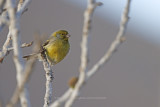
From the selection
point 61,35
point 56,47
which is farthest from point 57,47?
point 61,35

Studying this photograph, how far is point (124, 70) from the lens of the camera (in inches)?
556

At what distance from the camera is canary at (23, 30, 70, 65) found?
424cm

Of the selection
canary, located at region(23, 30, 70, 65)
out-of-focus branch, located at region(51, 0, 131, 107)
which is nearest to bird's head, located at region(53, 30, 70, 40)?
canary, located at region(23, 30, 70, 65)

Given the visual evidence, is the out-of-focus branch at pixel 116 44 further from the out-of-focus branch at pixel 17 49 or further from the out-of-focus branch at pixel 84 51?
the out-of-focus branch at pixel 17 49

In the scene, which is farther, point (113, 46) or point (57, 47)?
point (57, 47)

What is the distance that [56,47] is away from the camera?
14.2ft

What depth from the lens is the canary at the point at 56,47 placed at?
4.24 metres

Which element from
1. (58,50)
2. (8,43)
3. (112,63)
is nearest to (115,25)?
(112,63)

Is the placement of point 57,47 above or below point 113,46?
below

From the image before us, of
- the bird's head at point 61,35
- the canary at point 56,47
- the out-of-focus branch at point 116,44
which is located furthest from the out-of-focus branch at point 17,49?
the bird's head at point 61,35

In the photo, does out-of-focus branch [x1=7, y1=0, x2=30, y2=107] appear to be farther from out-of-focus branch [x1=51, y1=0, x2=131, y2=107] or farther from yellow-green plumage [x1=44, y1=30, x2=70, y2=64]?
Result: yellow-green plumage [x1=44, y1=30, x2=70, y2=64]

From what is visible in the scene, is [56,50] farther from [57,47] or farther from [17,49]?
[17,49]

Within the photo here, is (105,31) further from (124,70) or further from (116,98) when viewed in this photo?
(116,98)

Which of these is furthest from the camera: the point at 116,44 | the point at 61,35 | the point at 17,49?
the point at 61,35
